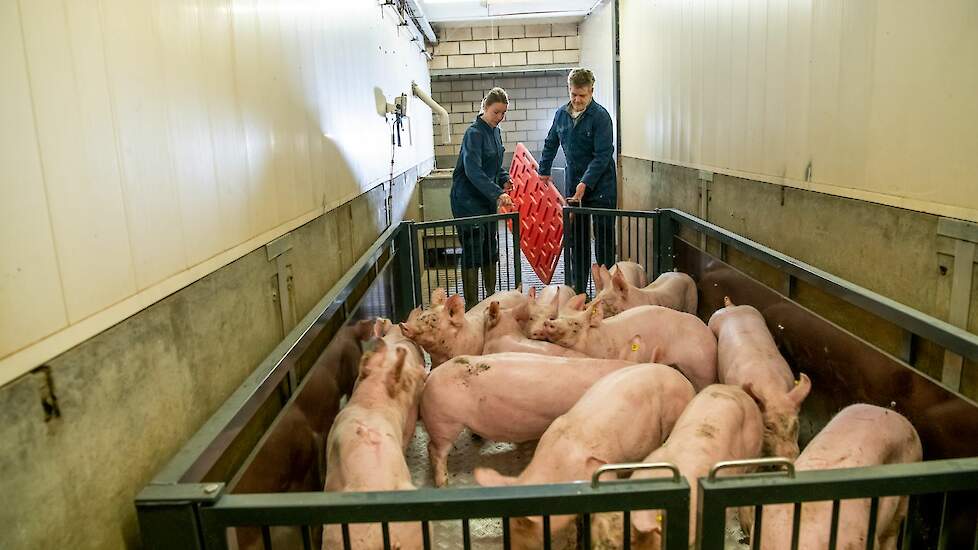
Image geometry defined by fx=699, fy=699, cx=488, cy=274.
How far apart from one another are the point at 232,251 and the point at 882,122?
215 cm

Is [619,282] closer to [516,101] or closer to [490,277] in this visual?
[490,277]

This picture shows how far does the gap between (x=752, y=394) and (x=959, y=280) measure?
2.57 ft

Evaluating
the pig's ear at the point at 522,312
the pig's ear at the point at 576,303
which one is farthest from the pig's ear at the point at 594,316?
the pig's ear at the point at 522,312

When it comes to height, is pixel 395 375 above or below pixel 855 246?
below

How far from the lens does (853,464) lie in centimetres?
198

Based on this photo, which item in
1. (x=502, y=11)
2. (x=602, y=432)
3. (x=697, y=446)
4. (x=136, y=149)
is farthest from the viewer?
(x=502, y=11)

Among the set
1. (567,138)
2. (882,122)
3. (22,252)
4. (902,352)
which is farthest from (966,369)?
(567,138)

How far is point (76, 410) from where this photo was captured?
1.24m

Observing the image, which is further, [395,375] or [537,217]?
[537,217]

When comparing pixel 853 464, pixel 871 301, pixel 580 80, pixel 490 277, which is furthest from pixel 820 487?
pixel 580 80

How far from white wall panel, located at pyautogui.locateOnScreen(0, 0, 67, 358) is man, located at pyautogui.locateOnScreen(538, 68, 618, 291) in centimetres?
420

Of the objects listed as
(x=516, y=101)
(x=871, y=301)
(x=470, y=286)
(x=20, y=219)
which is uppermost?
(x=516, y=101)

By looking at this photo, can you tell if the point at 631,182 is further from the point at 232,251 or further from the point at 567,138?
the point at 232,251

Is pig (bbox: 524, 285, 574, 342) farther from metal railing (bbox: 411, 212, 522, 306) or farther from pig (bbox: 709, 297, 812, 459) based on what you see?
metal railing (bbox: 411, 212, 522, 306)
